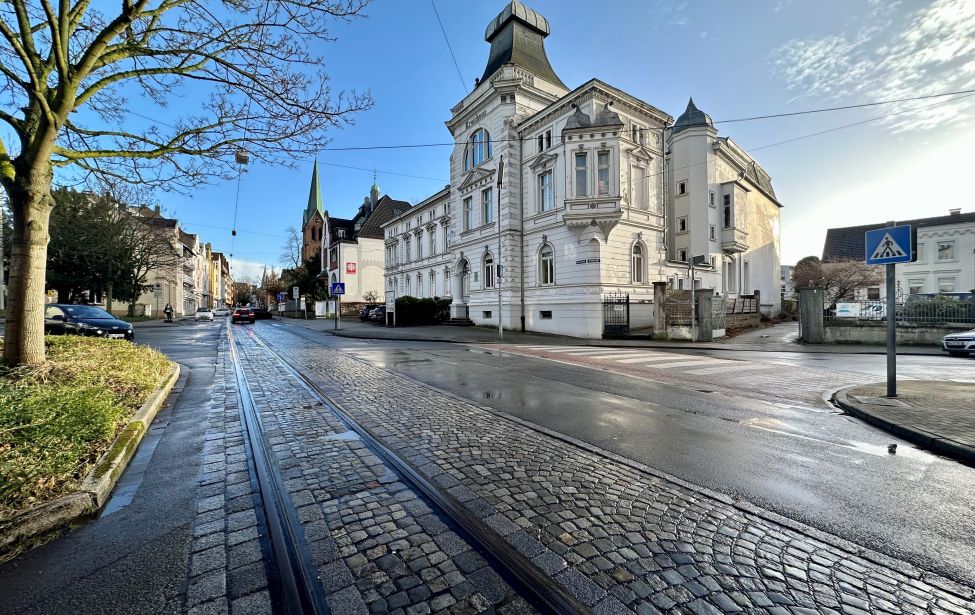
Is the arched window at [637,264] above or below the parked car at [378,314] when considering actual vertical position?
above

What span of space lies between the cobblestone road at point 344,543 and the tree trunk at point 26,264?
399cm

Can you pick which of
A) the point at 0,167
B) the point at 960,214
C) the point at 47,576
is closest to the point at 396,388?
the point at 47,576

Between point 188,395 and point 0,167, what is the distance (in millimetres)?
4293

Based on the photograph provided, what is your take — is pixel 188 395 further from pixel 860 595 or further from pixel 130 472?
pixel 860 595

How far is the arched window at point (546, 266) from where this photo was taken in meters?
22.7

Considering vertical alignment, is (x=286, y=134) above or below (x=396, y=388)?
above

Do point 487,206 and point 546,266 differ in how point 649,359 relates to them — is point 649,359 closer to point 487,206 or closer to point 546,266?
point 546,266

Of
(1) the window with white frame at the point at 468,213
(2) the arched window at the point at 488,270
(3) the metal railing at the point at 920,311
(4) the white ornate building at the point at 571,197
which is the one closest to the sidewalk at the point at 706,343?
(3) the metal railing at the point at 920,311

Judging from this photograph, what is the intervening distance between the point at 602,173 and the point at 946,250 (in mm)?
41964

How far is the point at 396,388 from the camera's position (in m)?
7.90

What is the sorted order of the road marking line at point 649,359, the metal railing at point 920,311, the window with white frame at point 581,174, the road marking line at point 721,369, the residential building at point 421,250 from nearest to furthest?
the road marking line at point 721,369, the road marking line at point 649,359, the metal railing at point 920,311, the window with white frame at point 581,174, the residential building at point 421,250

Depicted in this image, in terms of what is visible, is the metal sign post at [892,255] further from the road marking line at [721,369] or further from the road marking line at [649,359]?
the road marking line at [649,359]

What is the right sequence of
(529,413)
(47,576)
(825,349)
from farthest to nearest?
(825,349)
(529,413)
(47,576)

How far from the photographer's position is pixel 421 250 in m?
38.6
